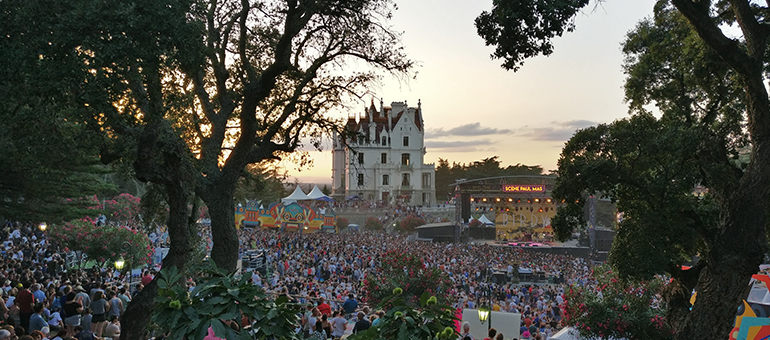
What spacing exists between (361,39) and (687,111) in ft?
21.7

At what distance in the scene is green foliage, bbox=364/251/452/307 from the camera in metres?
14.3

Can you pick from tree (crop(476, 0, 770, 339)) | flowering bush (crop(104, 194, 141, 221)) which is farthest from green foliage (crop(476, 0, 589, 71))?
flowering bush (crop(104, 194, 141, 221))

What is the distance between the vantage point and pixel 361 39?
37.5 feet

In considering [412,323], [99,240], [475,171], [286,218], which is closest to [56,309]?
[99,240]

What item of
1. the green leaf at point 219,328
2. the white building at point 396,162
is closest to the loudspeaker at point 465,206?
the white building at point 396,162

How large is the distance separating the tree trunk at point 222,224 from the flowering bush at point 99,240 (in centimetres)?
979

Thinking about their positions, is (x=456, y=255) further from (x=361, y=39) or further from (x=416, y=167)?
(x=416, y=167)

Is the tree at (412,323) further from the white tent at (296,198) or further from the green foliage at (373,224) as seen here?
the green foliage at (373,224)

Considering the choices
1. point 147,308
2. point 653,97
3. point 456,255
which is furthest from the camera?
point 456,255

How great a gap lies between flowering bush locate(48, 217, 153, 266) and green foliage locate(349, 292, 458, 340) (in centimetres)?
1730

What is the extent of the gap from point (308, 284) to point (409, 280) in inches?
242

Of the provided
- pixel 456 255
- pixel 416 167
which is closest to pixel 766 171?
pixel 456 255

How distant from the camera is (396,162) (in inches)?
2842

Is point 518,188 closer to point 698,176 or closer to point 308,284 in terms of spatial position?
point 308,284
